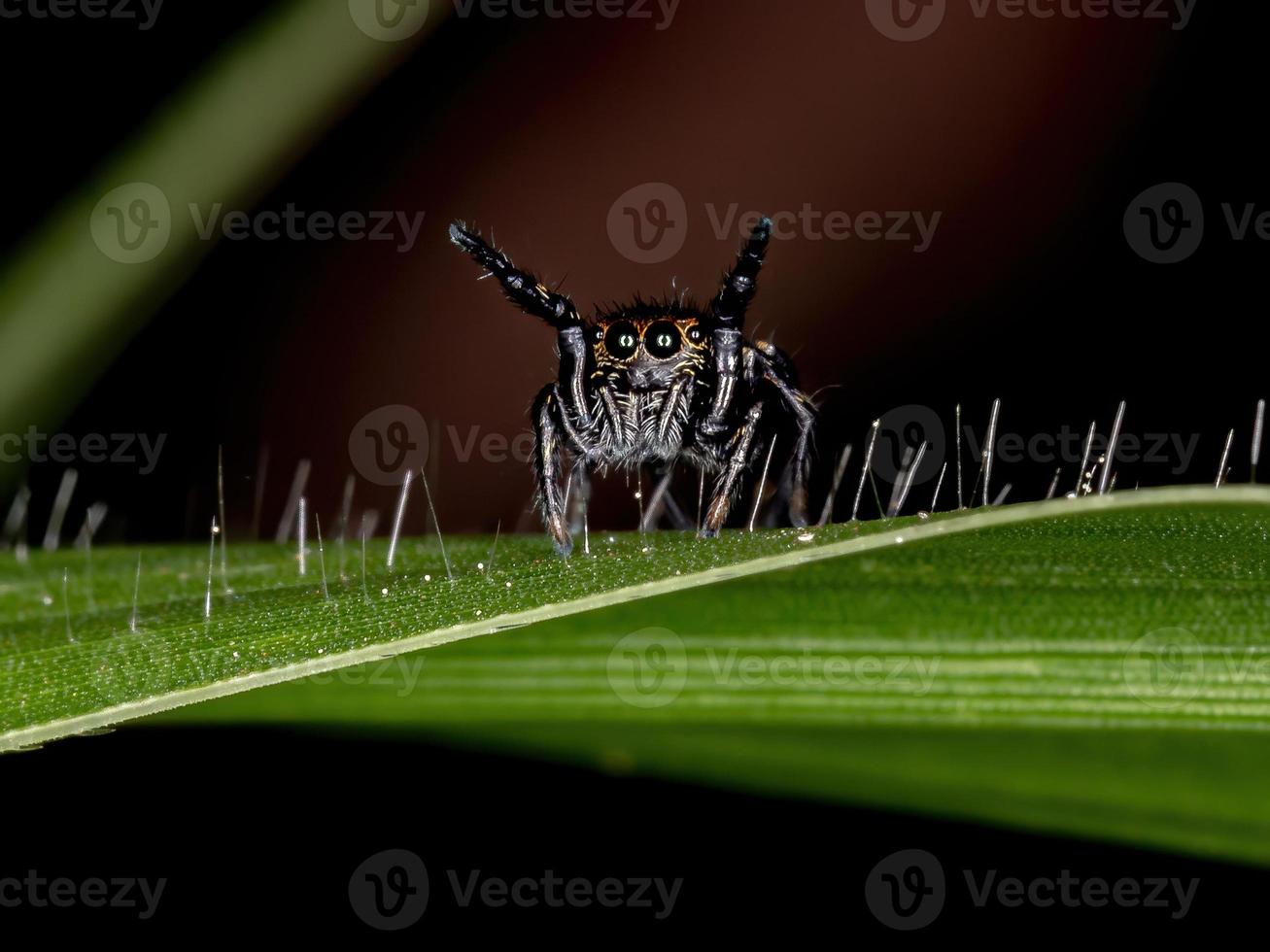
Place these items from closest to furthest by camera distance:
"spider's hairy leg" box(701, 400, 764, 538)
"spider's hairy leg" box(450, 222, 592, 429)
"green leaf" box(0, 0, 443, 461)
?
1. "spider's hairy leg" box(701, 400, 764, 538)
2. "spider's hairy leg" box(450, 222, 592, 429)
3. "green leaf" box(0, 0, 443, 461)

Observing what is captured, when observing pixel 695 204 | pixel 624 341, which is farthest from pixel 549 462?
pixel 695 204

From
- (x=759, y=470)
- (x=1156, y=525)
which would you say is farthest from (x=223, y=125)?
(x=1156, y=525)

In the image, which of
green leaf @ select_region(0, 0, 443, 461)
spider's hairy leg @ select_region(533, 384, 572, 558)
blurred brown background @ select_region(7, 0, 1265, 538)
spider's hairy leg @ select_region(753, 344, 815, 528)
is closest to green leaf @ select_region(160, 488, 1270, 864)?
spider's hairy leg @ select_region(533, 384, 572, 558)

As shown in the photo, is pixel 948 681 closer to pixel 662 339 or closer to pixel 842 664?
pixel 842 664

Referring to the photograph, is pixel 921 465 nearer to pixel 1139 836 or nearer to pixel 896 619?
pixel 896 619

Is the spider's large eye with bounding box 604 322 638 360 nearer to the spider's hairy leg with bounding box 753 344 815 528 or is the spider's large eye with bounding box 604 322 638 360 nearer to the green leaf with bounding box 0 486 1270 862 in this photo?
the spider's hairy leg with bounding box 753 344 815 528
